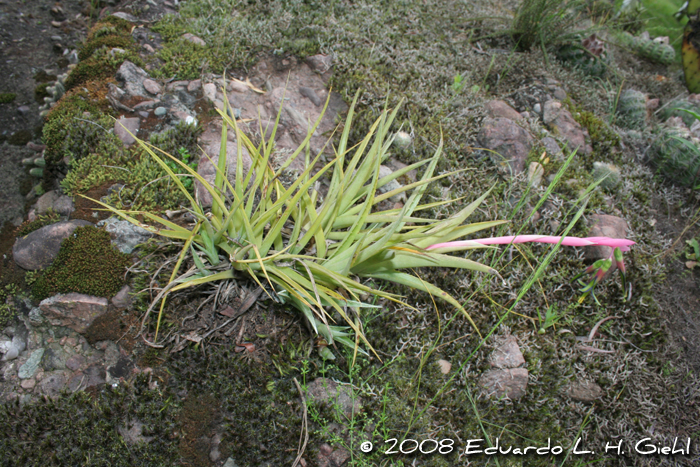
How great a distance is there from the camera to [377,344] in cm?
209

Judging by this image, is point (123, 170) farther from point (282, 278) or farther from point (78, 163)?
point (282, 278)

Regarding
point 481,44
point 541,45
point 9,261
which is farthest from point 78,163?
point 541,45

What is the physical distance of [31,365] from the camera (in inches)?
73.0

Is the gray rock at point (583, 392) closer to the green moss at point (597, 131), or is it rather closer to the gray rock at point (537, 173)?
the gray rock at point (537, 173)

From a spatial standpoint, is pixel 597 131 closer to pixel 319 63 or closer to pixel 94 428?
pixel 319 63

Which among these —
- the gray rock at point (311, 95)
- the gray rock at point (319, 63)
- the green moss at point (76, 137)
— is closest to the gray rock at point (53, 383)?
the green moss at point (76, 137)

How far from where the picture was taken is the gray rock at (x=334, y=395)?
1.89 meters

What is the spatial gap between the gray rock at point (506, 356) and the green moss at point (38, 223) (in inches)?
104

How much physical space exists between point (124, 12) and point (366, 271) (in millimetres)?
3338

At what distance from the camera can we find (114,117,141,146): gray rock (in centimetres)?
252

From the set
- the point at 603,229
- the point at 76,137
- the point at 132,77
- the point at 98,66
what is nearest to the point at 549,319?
the point at 603,229

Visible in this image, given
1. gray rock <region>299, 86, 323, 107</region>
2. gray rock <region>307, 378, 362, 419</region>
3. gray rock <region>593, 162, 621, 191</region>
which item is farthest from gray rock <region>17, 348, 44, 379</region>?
gray rock <region>593, 162, 621, 191</region>

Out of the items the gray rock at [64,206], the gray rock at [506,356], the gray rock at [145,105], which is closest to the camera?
the gray rock at [506,356]

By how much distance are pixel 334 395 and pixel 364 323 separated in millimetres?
386
